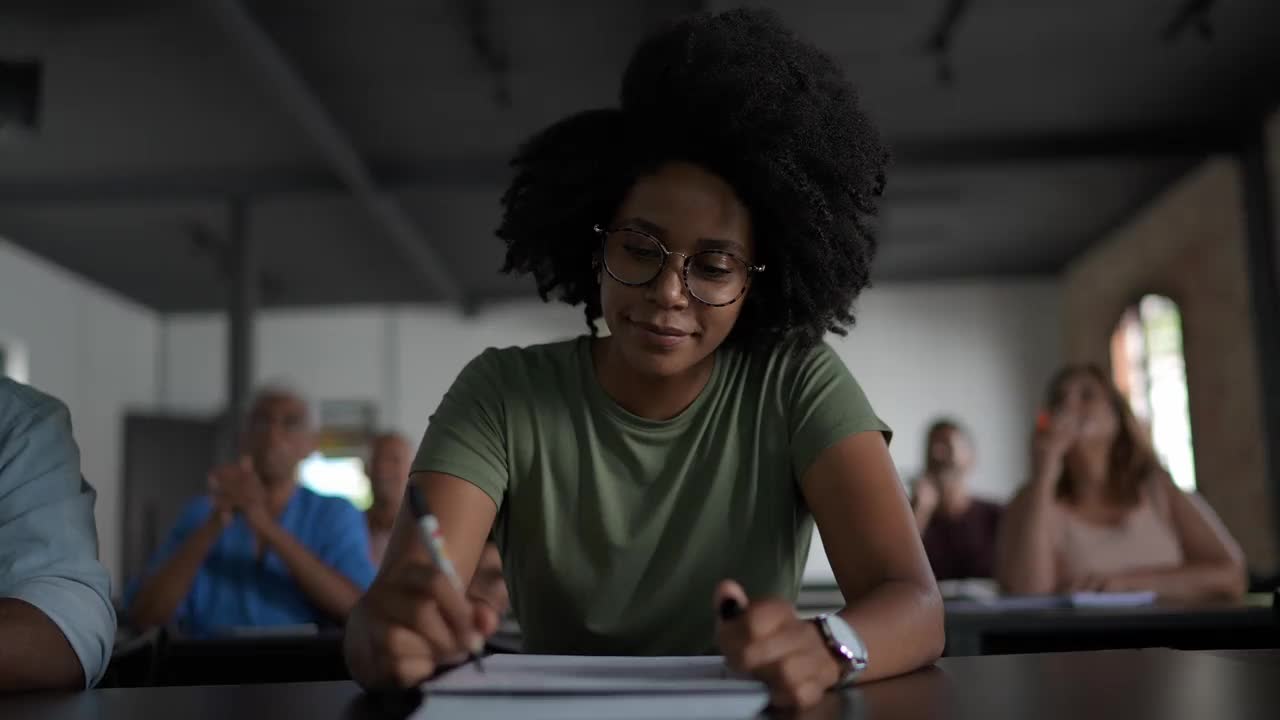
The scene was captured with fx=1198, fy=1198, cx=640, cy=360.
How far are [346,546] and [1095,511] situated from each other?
2128mm

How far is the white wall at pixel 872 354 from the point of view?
11.5 m

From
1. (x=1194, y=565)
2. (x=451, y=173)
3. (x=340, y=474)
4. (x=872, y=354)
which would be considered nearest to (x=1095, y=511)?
(x=1194, y=565)

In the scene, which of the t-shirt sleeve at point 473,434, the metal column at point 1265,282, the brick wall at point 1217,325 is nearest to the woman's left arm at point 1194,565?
the t-shirt sleeve at point 473,434

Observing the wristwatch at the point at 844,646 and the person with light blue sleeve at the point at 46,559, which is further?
the person with light blue sleeve at the point at 46,559

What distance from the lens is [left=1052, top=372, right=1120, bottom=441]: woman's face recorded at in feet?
11.3

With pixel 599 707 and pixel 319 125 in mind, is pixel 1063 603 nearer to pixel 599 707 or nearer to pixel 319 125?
pixel 599 707

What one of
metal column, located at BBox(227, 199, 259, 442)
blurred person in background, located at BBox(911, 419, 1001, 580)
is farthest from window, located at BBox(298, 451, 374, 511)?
blurred person in background, located at BBox(911, 419, 1001, 580)

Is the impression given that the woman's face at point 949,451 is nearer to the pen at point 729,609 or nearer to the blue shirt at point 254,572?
the blue shirt at point 254,572

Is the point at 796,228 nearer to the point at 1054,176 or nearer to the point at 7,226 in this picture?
the point at 1054,176

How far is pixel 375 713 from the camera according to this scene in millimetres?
934

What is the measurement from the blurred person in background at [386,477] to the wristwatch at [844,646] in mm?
3623

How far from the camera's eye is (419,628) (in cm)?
100

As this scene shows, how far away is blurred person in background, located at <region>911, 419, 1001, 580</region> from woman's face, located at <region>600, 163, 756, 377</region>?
11.1ft

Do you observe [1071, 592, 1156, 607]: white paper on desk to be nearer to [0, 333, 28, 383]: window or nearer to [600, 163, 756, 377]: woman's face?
[600, 163, 756, 377]: woman's face
